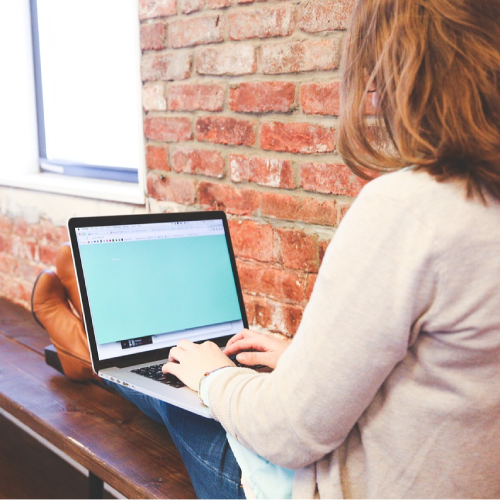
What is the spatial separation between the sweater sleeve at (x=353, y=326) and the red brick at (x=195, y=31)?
986 millimetres

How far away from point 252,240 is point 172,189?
319mm

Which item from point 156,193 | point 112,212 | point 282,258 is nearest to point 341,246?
point 282,258

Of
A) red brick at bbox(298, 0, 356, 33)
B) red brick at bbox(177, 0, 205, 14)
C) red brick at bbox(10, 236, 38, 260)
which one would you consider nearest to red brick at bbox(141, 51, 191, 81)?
red brick at bbox(177, 0, 205, 14)

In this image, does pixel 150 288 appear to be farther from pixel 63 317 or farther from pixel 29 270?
pixel 29 270

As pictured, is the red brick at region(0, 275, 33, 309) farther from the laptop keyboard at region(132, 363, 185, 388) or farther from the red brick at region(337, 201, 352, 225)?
the red brick at region(337, 201, 352, 225)

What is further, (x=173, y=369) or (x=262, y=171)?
(x=262, y=171)

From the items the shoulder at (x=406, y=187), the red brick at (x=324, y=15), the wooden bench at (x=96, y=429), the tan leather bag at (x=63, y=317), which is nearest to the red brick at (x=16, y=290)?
the wooden bench at (x=96, y=429)

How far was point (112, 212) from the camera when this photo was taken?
6.29ft

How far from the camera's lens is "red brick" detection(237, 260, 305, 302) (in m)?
1.49

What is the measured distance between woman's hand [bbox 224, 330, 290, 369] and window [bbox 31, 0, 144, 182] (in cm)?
102

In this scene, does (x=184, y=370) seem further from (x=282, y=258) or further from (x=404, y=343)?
(x=282, y=258)

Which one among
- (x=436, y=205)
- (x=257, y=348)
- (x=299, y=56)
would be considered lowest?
(x=257, y=348)

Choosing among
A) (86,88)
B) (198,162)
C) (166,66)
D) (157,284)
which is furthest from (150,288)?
(86,88)

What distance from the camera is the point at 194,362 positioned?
0.99 metres
